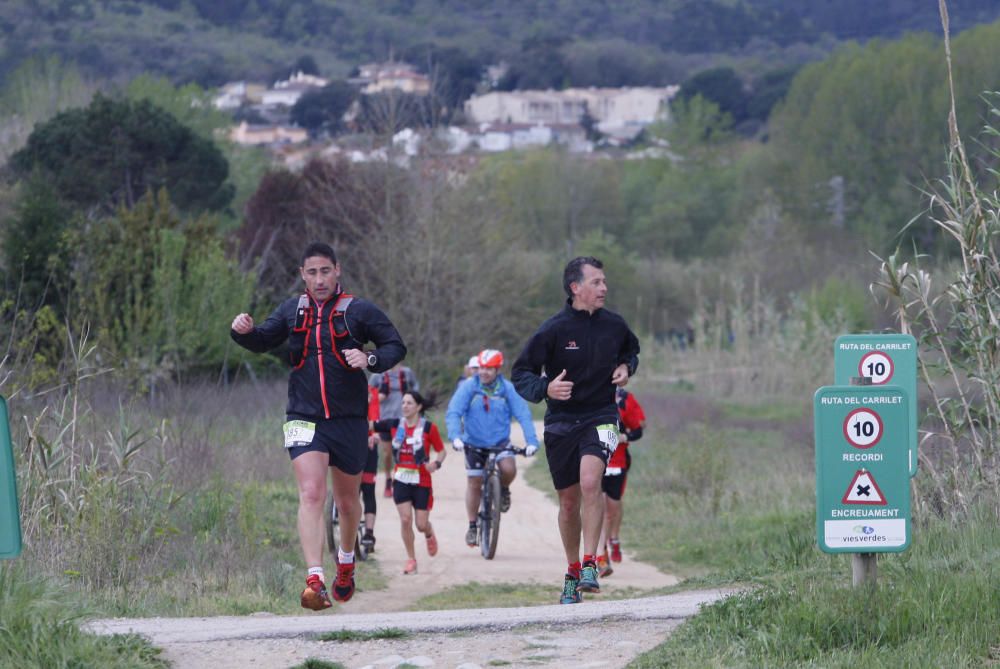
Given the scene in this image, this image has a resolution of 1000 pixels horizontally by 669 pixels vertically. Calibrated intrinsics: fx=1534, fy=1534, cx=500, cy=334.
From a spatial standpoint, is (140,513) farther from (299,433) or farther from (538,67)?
(538,67)

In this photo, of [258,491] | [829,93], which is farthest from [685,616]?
[829,93]

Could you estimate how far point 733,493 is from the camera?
16719 mm

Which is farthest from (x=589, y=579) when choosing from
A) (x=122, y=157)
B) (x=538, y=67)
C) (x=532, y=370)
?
(x=538, y=67)

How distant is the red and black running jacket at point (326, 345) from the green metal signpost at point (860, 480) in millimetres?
2604

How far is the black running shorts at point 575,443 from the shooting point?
889 cm

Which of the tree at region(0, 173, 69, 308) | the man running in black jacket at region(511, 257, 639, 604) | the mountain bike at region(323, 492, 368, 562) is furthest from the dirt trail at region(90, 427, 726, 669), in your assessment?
the tree at region(0, 173, 69, 308)

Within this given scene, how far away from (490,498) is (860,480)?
6996 millimetres

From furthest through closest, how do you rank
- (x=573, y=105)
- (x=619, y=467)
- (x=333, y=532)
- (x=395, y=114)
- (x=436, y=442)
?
(x=573, y=105) → (x=395, y=114) → (x=333, y=532) → (x=436, y=442) → (x=619, y=467)

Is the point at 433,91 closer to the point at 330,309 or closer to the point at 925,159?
the point at 925,159

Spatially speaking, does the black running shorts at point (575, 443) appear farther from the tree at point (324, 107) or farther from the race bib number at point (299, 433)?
the tree at point (324, 107)

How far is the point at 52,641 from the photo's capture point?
20.9ft

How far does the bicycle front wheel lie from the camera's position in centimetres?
1337

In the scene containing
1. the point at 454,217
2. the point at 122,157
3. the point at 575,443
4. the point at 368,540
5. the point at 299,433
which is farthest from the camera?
the point at 122,157

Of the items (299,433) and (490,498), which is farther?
(490,498)
